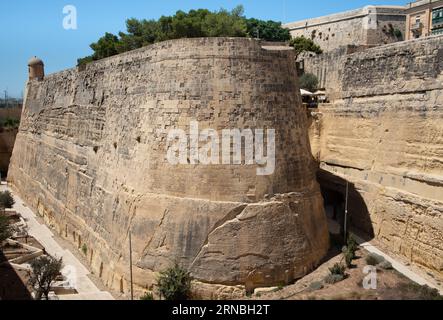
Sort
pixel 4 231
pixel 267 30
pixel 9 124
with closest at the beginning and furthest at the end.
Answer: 1. pixel 4 231
2. pixel 267 30
3. pixel 9 124

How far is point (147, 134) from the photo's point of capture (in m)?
11.7

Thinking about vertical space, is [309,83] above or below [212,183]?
above

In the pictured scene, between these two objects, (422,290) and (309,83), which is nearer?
(422,290)

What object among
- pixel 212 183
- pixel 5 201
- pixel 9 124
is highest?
pixel 9 124

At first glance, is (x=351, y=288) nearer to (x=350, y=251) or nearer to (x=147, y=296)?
(x=350, y=251)

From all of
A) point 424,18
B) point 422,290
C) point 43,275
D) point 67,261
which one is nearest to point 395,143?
point 422,290

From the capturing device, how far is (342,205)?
52.7 feet

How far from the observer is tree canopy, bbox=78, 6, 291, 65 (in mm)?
23663

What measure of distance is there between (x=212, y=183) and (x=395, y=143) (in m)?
5.83

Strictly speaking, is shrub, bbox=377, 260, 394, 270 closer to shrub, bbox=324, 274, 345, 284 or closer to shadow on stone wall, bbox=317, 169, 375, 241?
shrub, bbox=324, 274, 345, 284

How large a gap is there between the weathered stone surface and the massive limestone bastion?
242 cm
